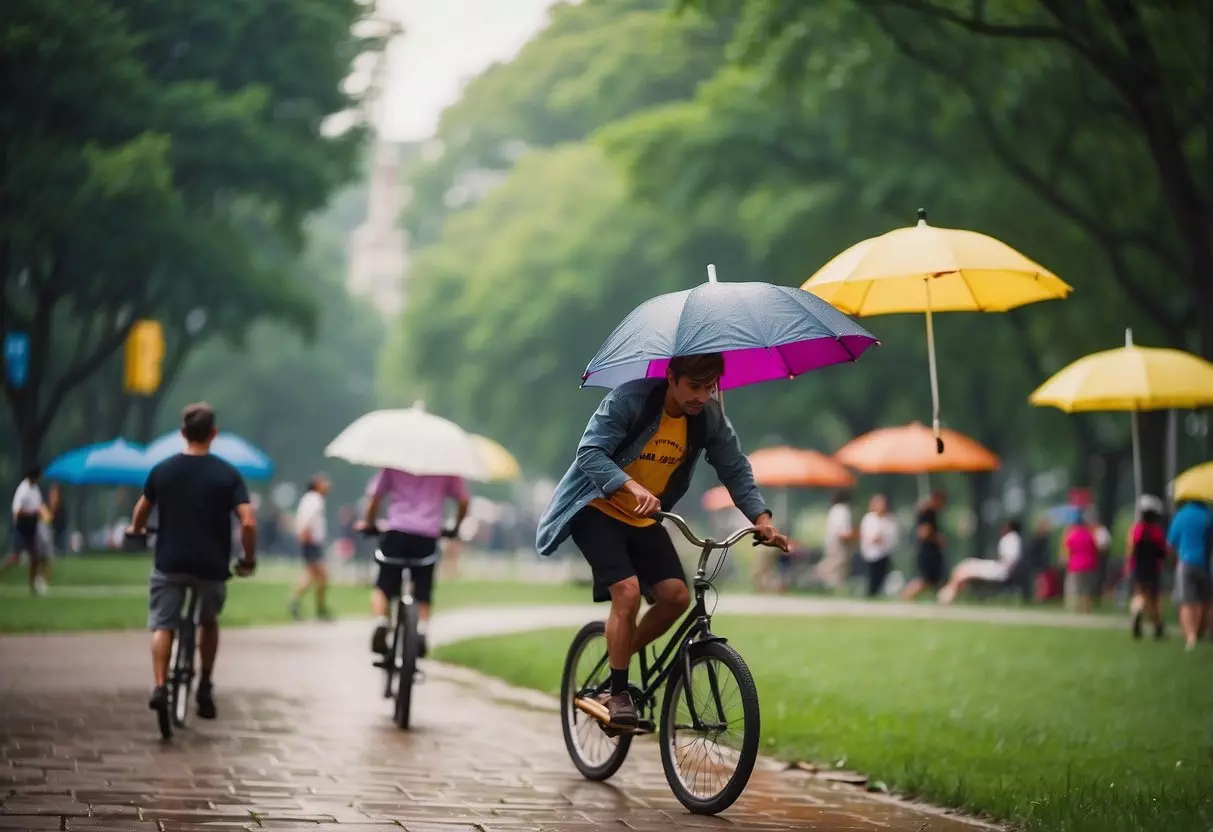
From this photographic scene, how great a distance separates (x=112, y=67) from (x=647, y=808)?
20658mm

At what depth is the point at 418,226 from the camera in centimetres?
5750

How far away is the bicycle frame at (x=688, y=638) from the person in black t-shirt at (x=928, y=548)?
2153cm

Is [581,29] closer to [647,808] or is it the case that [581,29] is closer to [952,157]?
[952,157]

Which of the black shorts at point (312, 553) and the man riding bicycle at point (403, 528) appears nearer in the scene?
the man riding bicycle at point (403, 528)

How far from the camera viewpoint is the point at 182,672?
9.65 meters

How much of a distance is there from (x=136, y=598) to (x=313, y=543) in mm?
3148

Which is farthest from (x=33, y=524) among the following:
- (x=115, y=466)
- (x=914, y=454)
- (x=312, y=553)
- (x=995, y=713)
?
(x=995, y=713)

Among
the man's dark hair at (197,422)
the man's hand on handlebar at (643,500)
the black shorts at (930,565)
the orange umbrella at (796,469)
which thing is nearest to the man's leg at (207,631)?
the man's dark hair at (197,422)

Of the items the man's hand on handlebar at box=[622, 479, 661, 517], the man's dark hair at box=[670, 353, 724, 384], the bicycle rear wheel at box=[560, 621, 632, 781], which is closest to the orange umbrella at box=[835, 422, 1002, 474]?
the bicycle rear wheel at box=[560, 621, 632, 781]

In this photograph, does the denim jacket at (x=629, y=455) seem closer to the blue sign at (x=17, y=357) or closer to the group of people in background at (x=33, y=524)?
the group of people in background at (x=33, y=524)

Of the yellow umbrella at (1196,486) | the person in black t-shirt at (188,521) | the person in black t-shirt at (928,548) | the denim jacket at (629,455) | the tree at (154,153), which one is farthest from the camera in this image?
the person in black t-shirt at (928,548)

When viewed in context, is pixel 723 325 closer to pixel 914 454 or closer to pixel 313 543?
pixel 313 543

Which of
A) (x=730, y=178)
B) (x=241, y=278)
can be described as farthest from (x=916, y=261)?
(x=241, y=278)

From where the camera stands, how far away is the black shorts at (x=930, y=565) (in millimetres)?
29078
